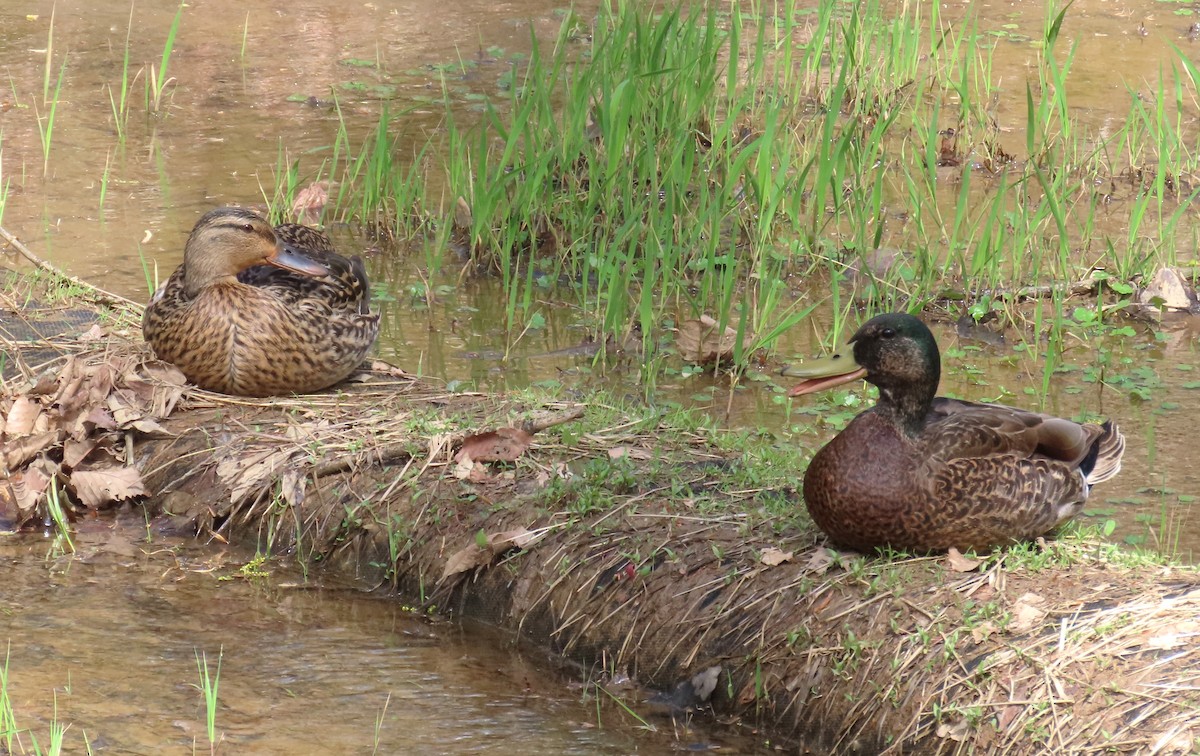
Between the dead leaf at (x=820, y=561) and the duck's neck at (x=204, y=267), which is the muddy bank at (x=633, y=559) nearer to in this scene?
the dead leaf at (x=820, y=561)

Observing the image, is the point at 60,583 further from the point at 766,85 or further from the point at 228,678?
the point at 766,85

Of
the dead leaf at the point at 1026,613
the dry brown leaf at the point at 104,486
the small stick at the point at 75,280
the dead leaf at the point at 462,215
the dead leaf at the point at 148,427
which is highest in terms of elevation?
the dead leaf at the point at 462,215

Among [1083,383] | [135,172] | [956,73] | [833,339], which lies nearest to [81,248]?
[135,172]

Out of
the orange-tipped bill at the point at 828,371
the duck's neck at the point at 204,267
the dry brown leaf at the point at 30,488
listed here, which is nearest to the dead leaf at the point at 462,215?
the duck's neck at the point at 204,267

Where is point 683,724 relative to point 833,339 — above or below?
below

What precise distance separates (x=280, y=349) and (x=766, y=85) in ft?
14.6

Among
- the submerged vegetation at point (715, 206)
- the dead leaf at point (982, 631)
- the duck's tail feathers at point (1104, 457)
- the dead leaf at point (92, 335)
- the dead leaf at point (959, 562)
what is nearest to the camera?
the dead leaf at point (982, 631)

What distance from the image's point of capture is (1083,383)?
583 cm

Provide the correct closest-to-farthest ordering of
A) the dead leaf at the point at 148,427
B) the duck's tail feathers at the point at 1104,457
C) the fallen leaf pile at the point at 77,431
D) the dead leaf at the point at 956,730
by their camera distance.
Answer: the dead leaf at the point at 956,730 → the duck's tail feathers at the point at 1104,457 → the fallen leaf pile at the point at 77,431 → the dead leaf at the point at 148,427

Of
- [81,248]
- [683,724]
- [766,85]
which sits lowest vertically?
[683,724]

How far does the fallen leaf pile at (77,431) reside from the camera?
15.5ft

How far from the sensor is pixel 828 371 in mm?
3908

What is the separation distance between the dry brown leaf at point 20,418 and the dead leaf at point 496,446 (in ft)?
4.60

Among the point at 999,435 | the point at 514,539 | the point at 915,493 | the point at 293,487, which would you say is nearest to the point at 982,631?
the point at 915,493
